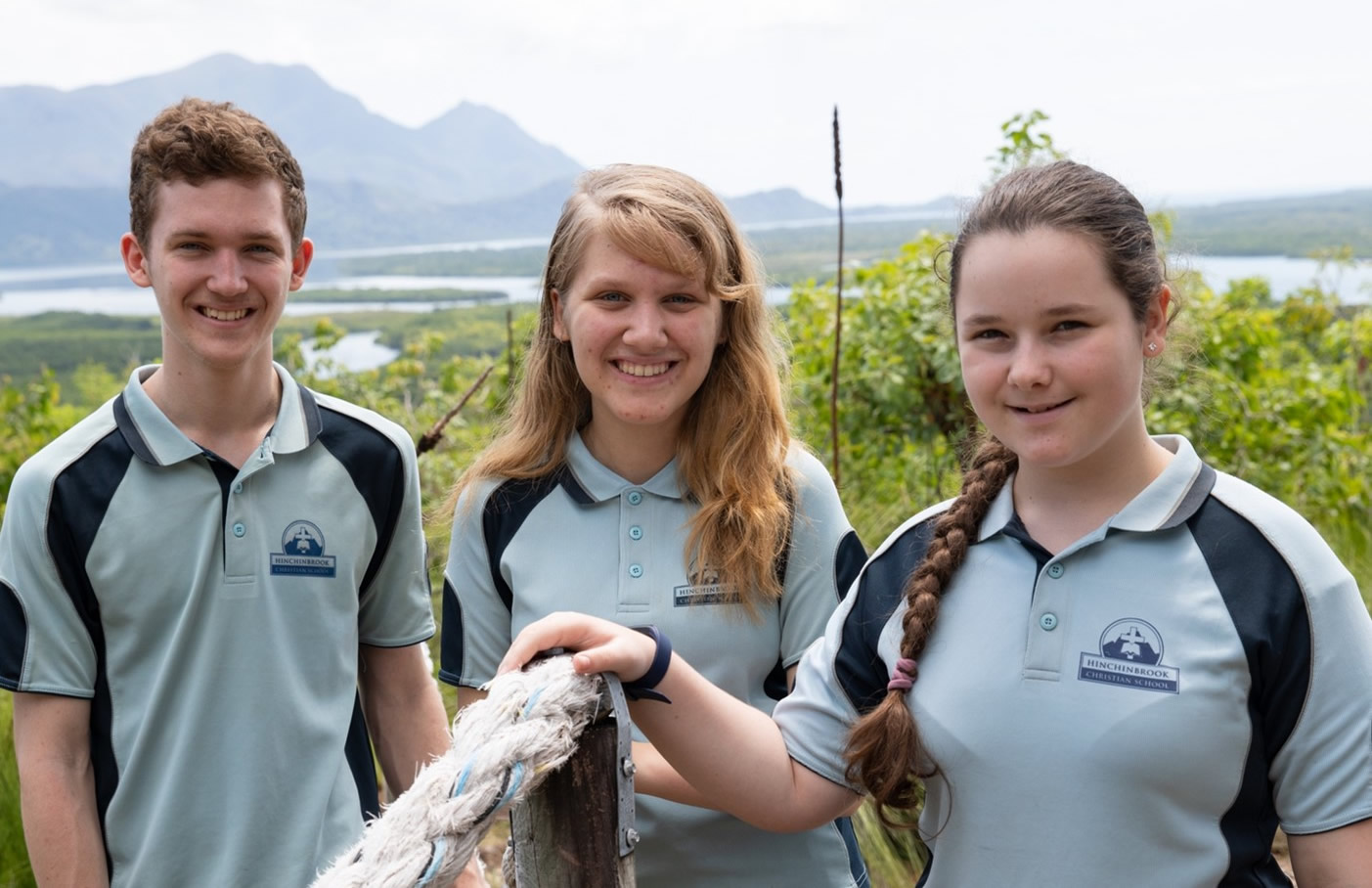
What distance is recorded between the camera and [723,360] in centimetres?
228

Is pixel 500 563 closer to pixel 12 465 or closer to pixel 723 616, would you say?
pixel 723 616

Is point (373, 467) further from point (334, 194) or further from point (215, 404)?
point (334, 194)

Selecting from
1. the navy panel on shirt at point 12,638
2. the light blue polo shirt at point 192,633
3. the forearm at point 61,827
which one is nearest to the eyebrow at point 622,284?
the light blue polo shirt at point 192,633

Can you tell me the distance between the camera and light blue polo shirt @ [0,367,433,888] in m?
1.96

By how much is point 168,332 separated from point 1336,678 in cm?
190

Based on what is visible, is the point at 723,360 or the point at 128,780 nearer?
the point at 128,780

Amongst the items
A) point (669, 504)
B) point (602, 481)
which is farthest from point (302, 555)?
point (669, 504)

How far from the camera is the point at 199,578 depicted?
6.60ft

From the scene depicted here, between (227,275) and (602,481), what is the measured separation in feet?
2.46

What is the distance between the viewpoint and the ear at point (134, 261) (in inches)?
A: 85.9

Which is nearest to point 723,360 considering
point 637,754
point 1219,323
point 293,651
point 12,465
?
point 637,754

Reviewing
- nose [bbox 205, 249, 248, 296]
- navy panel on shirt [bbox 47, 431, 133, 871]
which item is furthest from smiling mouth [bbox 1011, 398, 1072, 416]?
navy panel on shirt [bbox 47, 431, 133, 871]

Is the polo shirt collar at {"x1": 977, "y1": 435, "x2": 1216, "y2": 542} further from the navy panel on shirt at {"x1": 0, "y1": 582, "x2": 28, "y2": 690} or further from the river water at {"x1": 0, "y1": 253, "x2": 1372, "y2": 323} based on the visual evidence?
the navy panel on shirt at {"x1": 0, "y1": 582, "x2": 28, "y2": 690}

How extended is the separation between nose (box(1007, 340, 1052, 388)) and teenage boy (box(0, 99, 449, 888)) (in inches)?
48.9
